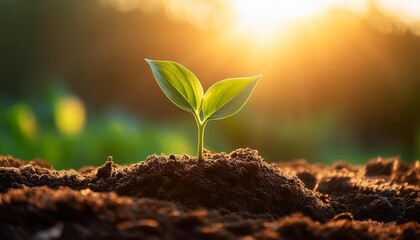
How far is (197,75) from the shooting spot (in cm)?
823

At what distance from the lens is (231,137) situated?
7227mm

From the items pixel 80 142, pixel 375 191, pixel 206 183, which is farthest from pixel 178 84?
pixel 80 142

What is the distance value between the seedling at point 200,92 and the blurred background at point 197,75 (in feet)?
13.0

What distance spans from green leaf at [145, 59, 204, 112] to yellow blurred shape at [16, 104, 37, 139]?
4.47m

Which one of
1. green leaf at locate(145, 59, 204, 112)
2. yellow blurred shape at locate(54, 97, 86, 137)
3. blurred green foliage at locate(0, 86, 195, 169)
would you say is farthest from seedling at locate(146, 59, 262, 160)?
yellow blurred shape at locate(54, 97, 86, 137)

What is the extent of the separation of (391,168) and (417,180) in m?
0.26

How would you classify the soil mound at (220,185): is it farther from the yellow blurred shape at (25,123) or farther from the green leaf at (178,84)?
the yellow blurred shape at (25,123)

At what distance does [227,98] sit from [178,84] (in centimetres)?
18

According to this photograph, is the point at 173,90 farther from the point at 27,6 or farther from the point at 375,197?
the point at 27,6

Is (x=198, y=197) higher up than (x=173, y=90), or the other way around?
(x=173, y=90)

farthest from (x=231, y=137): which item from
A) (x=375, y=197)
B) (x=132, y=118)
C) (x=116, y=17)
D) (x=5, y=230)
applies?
(x=5, y=230)

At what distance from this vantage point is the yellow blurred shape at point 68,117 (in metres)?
6.46

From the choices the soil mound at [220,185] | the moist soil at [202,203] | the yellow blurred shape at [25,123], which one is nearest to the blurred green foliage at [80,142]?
the yellow blurred shape at [25,123]

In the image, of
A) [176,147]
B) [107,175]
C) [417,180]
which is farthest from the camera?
[176,147]
